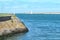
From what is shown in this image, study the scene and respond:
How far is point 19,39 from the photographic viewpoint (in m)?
46.5

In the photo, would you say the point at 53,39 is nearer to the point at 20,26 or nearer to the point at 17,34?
the point at 17,34

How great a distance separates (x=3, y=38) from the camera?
4816cm

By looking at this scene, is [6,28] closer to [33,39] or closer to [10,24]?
[10,24]

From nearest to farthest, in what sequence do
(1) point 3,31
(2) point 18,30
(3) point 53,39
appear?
(3) point 53,39, (1) point 3,31, (2) point 18,30

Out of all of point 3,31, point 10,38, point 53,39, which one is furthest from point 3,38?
point 53,39

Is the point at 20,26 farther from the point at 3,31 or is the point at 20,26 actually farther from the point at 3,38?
the point at 3,38

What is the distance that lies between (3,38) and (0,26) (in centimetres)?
774

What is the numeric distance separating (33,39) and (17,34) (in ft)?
29.1

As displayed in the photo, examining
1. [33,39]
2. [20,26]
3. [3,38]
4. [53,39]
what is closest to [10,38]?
[3,38]

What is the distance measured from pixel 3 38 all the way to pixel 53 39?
8464 mm

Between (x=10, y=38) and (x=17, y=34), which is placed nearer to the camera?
(x=10, y=38)

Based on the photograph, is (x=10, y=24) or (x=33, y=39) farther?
(x=10, y=24)

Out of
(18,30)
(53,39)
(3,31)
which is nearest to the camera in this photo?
(53,39)

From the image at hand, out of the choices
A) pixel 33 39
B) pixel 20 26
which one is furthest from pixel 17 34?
pixel 33 39
